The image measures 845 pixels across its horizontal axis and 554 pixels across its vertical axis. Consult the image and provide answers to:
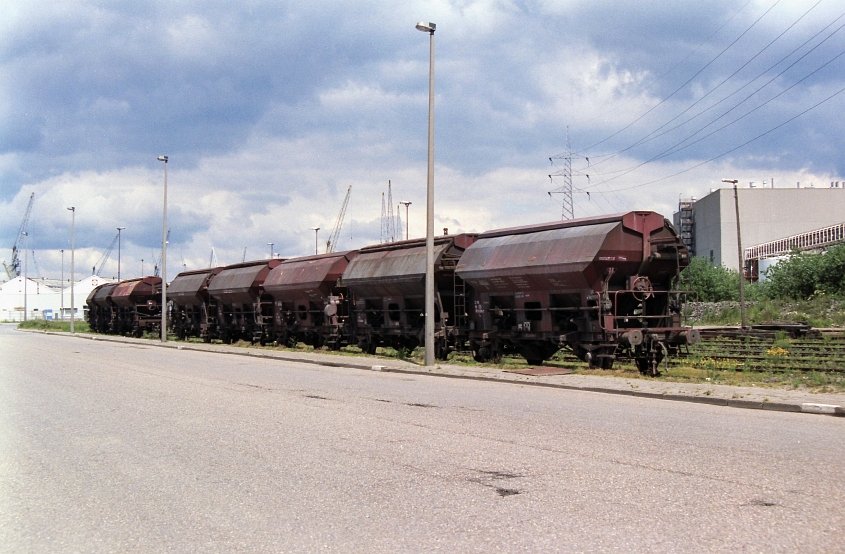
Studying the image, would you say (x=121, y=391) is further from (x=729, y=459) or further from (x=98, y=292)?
(x=98, y=292)

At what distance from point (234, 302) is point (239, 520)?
106 feet

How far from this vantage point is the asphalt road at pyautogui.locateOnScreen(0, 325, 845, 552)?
5473mm

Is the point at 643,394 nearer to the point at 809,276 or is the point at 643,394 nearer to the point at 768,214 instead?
the point at 809,276

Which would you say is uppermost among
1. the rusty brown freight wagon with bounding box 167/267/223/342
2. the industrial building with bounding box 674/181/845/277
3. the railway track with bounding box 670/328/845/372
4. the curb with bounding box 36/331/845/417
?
the industrial building with bounding box 674/181/845/277

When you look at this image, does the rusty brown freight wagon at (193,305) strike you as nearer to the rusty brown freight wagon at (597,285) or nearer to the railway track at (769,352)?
the rusty brown freight wagon at (597,285)

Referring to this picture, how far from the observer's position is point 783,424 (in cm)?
1077

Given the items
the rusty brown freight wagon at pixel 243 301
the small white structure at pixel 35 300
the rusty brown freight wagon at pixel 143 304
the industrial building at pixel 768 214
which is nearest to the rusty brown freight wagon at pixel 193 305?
the rusty brown freight wagon at pixel 243 301

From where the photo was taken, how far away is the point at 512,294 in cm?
2072

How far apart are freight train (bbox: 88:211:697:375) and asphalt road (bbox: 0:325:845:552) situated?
5244mm

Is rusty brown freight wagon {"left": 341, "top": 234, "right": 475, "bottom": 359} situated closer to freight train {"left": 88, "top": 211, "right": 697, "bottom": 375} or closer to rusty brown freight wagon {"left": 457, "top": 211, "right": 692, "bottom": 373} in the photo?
freight train {"left": 88, "top": 211, "right": 697, "bottom": 375}

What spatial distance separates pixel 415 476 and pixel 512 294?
541 inches

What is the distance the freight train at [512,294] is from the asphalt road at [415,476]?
17.2 feet

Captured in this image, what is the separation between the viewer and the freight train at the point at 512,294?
60.5ft

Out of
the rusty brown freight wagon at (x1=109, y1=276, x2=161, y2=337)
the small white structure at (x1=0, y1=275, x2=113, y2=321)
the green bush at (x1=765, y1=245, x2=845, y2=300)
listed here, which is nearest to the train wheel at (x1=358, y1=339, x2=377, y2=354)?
Answer: the rusty brown freight wagon at (x1=109, y1=276, x2=161, y2=337)
